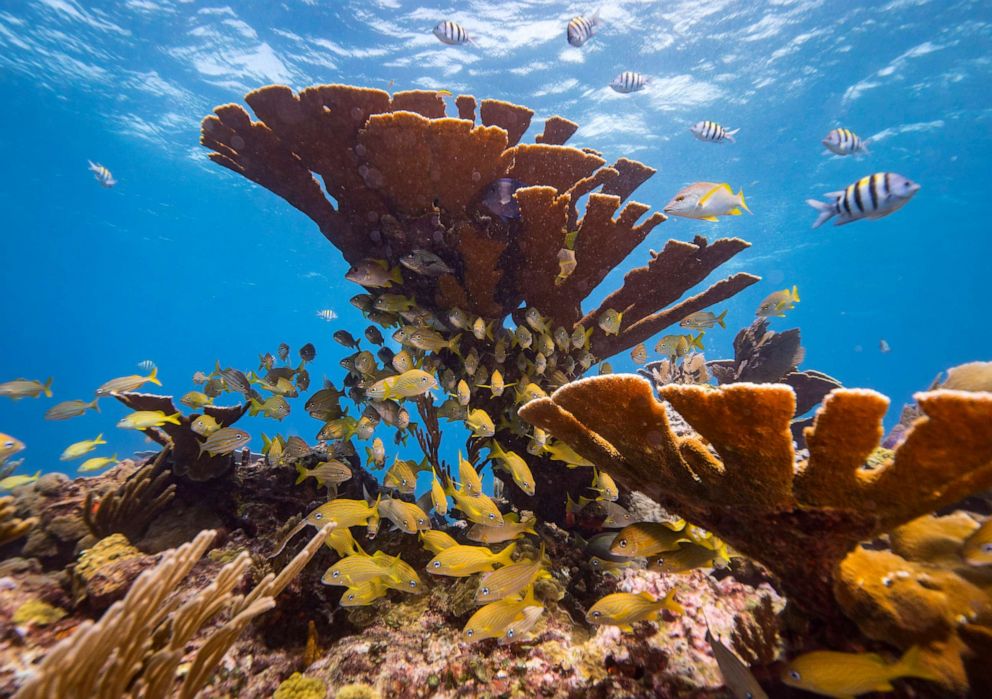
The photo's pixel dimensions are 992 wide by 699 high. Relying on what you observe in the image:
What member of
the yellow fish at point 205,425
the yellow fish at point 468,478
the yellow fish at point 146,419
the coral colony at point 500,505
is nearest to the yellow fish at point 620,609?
the coral colony at point 500,505

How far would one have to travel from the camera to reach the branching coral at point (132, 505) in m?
4.00

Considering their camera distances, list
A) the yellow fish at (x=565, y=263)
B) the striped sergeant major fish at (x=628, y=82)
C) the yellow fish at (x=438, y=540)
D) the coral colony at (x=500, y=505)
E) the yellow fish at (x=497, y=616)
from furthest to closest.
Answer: the striped sergeant major fish at (x=628, y=82)
the yellow fish at (x=565, y=263)
the yellow fish at (x=438, y=540)
the yellow fish at (x=497, y=616)
the coral colony at (x=500, y=505)

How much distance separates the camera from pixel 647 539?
2.33 m

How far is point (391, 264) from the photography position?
434 centimetres

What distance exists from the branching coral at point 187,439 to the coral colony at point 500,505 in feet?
0.08

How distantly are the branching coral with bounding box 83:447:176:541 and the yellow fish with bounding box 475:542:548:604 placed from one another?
3.54m

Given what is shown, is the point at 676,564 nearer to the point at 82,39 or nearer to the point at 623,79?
the point at 623,79

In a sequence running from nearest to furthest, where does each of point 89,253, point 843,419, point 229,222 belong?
point 843,419 → point 229,222 → point 89,253

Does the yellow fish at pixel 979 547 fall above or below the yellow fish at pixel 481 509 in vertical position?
above

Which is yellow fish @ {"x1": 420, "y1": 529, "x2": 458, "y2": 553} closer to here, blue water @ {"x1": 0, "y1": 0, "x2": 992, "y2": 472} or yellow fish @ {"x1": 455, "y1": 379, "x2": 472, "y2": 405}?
yellow fish @ {"x1": 455, "y1": 379, "x2": 472, "y2": 405}

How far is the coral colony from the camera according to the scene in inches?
60.6

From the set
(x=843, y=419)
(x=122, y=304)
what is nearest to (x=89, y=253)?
(x=122, y=304)

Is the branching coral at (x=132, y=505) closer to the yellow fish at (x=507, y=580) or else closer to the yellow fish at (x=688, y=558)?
the yellow fish at (x=507, y=580)

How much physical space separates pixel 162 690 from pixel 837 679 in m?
2.60
